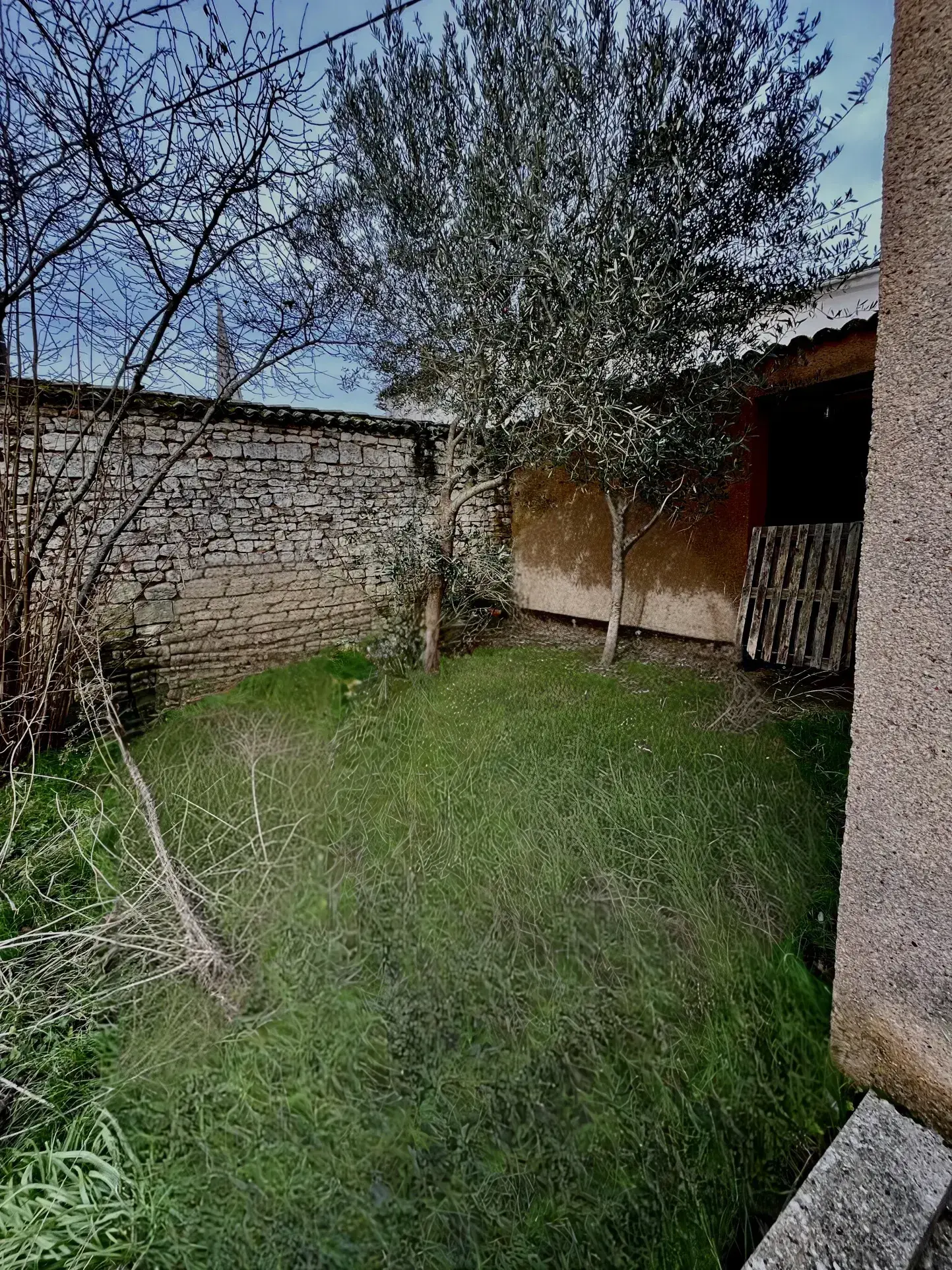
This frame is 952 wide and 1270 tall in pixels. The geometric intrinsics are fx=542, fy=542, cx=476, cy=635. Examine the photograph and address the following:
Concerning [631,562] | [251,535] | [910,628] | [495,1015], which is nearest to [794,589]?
[631,562]

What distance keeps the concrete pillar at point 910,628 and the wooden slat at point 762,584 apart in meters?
3.80

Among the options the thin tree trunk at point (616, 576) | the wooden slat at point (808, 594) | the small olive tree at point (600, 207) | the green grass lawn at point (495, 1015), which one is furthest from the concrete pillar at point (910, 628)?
the thin tree trunk at point (616, 576)

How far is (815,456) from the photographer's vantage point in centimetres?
634

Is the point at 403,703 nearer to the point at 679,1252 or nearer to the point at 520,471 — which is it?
the point at 679,1252

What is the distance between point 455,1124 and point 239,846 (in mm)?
1811

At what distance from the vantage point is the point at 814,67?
409 centimetres

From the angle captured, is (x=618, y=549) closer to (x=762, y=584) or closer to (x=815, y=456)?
(x=762, y=584)

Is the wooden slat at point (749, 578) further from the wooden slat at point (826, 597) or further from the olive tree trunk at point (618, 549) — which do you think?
the olive tree trunk at point (618, 549)

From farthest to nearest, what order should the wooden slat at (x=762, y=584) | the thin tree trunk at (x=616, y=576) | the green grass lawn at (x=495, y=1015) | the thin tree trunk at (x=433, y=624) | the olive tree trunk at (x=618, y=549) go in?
the thin tree trunk at (x=433, y=624)
the thin tree trunk at (x=616, y=576)
the olive tree trunk at (x=618, y=549)
the wooden slat at (x=762, y=584)
the green grass lawn at (x=495, y=1015)

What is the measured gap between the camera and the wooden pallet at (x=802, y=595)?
4.43m

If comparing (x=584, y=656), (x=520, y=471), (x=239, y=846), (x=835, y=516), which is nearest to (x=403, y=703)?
(x=239, y=846)

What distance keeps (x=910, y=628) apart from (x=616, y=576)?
462 cm

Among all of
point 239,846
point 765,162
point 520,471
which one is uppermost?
point 765,162

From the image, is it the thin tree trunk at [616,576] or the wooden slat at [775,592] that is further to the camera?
the thin tree trunk at [616,576]
